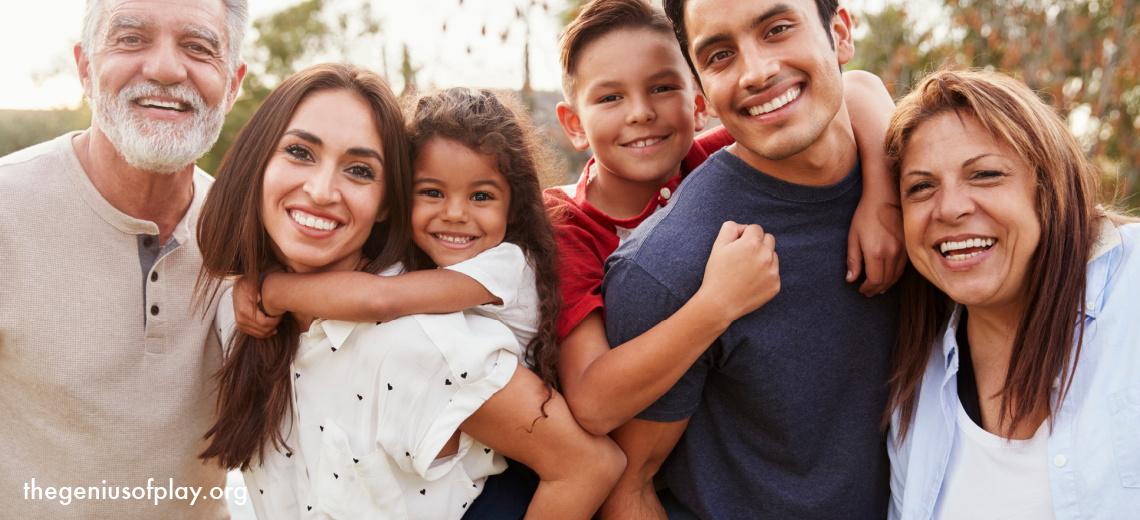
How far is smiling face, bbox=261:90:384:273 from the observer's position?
215 cm

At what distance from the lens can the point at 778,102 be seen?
211 cm

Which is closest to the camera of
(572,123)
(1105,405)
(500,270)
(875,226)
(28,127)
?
(1105,405)

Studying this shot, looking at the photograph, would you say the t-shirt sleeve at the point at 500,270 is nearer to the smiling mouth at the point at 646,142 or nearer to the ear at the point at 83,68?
the smiling mouth at the point at 646,142

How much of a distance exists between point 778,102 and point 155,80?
2.15m

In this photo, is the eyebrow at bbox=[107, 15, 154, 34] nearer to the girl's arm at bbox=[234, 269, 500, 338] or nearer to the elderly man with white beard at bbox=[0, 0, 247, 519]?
the elderly man with white beard at bbox=[0, 0, 247, 519]

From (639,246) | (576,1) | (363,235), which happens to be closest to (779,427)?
(639,246)

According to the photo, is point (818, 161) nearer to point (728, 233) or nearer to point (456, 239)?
point (728, 233)

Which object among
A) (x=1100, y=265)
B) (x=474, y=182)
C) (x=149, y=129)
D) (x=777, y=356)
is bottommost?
(x=777, y=356)

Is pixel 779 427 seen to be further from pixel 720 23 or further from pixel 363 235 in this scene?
pixel 363 235

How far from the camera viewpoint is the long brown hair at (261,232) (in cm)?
220

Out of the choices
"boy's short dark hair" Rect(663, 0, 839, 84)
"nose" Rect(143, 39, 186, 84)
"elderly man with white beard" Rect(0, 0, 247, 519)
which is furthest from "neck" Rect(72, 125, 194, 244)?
"boy's short dark hair" Rect(663, 0, 839, 84)

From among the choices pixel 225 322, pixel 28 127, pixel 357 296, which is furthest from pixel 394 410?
pixel 28 127

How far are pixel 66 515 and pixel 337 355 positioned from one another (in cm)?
131

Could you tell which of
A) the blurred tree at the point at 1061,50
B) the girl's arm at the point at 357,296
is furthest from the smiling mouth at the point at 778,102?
the blurred tree at the point at 1061,50
